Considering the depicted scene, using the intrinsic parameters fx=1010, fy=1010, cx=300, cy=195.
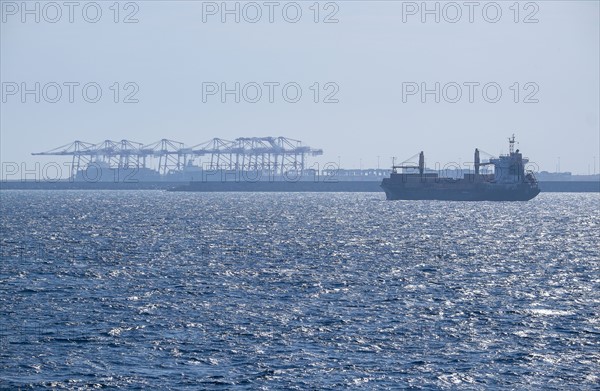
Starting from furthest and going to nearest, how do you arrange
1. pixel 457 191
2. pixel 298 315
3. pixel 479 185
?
1. pixel 457 191
2. pixel 479 185
3. pixel 298 315

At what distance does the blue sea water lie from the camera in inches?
1184

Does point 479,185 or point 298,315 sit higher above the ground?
point 479,185

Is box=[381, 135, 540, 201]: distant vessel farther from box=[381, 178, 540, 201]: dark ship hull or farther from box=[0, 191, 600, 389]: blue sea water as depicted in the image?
box=[0, 191, 600, 389]: blue sea water

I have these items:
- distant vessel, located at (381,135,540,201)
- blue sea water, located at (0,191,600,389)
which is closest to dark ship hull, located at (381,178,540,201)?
distant vessel, located at (381,135,540,201)

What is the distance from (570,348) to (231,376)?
11675mm

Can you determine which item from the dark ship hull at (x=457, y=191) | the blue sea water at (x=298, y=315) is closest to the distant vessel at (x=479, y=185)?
the dark ship hull at (x=457, y=191)

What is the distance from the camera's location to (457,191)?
629 ft

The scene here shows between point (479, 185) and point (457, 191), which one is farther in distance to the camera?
point (457, 191)

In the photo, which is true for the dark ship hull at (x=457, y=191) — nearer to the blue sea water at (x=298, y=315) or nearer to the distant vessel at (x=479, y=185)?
the distant vessel at (x=479, y=185)

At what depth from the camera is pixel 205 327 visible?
37.6 m

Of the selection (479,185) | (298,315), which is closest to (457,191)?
(479,185)

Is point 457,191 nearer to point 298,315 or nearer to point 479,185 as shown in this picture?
point 479,185

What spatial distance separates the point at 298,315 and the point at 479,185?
15097 cm

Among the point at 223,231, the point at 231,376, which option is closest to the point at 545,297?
the point at 231,376
